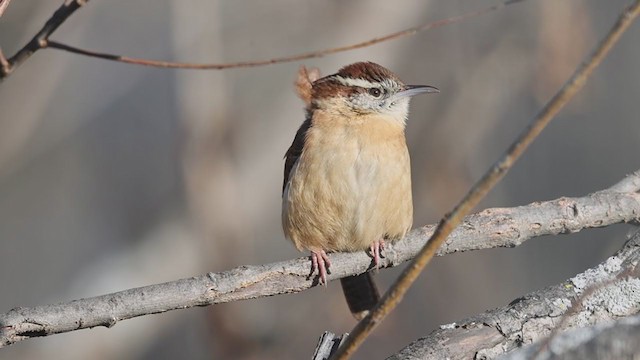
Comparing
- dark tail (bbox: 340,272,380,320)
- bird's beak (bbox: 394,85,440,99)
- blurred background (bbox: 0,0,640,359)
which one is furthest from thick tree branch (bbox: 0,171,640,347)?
blurred background (bbox: 0,0,640,359)

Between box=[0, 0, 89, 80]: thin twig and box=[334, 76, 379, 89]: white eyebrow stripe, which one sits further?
box=[334, 76, 379, 89]: white eyebrow stripe

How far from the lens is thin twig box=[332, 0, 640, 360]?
1742 millimetres

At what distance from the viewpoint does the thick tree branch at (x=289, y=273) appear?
8.75 ft

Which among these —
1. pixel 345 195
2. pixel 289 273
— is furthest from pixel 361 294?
pixel 289 273

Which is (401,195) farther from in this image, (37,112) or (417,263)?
(37,112)

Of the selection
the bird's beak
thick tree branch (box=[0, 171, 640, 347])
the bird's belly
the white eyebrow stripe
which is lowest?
thick tree branch (box=[0, 171, 640, 347])

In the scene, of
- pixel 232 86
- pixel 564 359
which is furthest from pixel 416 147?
pixel 564 359

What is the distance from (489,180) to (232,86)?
6697mm

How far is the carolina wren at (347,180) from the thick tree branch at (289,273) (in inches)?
7.5

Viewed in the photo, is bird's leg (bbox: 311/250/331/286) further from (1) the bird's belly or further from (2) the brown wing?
(2) the brown wing

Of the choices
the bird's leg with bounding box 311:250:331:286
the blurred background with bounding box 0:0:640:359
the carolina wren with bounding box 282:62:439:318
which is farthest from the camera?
the blurred background with bounding box 0:0:640:359

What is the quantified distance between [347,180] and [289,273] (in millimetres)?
905

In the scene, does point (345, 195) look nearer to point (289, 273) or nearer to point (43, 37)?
point (289, 273)

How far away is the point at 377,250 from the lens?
365 cm
